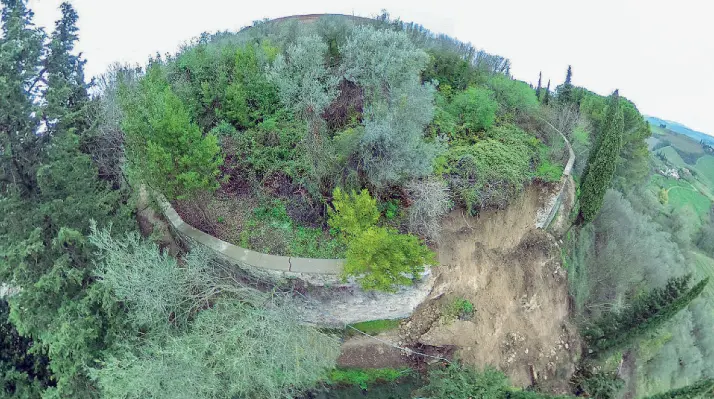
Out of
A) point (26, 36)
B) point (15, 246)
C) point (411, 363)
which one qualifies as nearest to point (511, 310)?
point (411, 363)

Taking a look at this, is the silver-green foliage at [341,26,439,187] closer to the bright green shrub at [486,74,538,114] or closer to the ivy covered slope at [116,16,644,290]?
the ivy covered slope at [116,16,644,290]

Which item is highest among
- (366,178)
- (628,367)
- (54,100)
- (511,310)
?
(54,100)

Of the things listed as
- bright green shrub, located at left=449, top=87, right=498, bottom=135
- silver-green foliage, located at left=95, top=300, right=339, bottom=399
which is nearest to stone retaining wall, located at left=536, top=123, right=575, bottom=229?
bright green shrub, located at left=449, top=87, right=498, bottom=135

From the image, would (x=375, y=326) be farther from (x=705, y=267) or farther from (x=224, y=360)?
(x=705, y=267)

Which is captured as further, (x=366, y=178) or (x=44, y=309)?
(x=366, y=178)

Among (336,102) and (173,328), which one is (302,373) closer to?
(173,328)

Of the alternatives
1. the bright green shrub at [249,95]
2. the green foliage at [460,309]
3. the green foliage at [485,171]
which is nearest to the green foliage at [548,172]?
the green foliage at [485,171]
